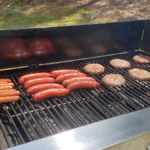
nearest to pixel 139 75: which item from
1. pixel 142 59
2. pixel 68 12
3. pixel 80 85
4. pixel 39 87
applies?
pixel 142 59

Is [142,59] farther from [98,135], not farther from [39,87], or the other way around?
[98,135]

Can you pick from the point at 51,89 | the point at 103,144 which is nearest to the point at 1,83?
the point at 51,89

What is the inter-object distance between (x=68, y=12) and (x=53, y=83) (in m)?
9.92

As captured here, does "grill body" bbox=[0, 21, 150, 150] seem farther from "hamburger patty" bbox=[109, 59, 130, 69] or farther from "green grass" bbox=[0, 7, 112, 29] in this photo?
"green grass" bbox=[0, 7, 112, 29]

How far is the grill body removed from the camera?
5.89ft

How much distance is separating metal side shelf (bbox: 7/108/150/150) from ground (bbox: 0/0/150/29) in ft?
30.7

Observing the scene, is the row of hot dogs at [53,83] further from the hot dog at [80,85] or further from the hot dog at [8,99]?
the hot dog at [8,99]

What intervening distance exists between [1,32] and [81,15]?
9.19 m

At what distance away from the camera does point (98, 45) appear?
4617 mm

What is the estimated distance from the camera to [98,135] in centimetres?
174

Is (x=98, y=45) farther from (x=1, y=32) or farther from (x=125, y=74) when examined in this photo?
(x=1, y=32)

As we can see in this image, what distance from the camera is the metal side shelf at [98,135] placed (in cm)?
160

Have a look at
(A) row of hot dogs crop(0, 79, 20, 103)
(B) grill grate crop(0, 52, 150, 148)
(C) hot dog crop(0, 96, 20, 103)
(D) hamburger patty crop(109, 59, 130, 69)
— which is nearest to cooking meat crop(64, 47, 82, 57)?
(B) grill grate crop(0, 52, 150, 148)

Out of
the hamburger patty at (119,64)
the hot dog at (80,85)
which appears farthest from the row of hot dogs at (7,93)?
the hamburger patty at (119,64)
